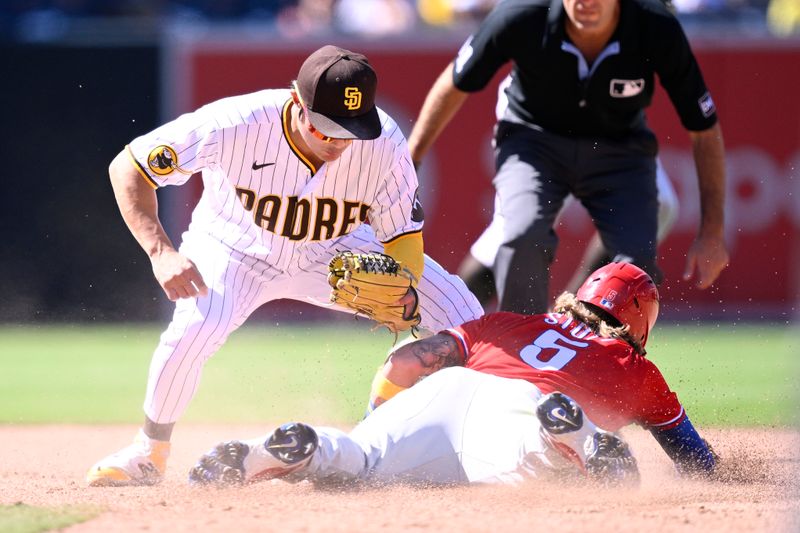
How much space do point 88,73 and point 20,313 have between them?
2.51 meters

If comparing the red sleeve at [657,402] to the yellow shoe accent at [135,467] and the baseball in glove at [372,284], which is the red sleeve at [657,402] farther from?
the yellow shoe accent at [135,467]

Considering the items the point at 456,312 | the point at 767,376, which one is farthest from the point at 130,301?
the point at 456,312

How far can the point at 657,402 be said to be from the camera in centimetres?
445

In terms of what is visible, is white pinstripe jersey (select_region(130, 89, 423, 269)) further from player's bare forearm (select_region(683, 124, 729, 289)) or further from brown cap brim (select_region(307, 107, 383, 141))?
player's bare forearm (select_region(683, 124, 729, 289))

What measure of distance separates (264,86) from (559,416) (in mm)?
7562

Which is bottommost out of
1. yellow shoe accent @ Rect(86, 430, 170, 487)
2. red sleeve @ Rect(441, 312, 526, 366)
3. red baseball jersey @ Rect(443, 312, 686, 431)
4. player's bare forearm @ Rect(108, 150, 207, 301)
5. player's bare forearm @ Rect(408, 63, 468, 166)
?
yellow shoe accent @ Rect(86, 430, 170, 487)

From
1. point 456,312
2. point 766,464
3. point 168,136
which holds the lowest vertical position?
point 766,464

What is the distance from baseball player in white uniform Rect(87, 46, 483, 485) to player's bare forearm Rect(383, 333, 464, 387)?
282 millimetres

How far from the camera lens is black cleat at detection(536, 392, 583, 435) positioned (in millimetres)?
3881

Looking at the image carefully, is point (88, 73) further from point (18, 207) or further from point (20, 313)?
point (20, 313)

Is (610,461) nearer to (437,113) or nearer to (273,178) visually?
(273,178)

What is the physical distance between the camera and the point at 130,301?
1072 centimetres

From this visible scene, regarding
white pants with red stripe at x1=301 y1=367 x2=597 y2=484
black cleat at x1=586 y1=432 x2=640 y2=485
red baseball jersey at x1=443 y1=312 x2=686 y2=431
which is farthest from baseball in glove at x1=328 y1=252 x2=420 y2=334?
black cleat at x1=586 y1=432 x2=640 y2=485

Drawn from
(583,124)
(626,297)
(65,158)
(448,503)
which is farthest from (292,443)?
(65,158)
